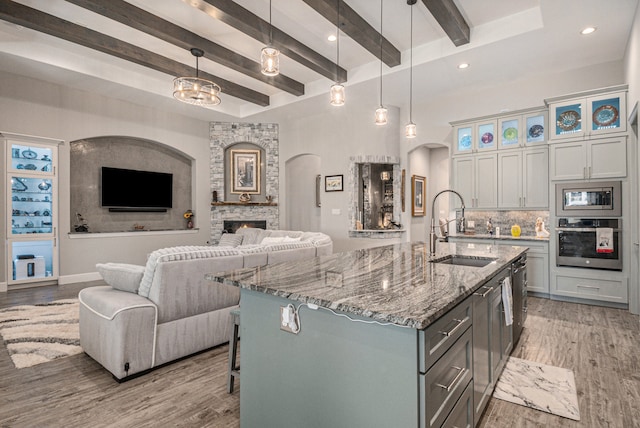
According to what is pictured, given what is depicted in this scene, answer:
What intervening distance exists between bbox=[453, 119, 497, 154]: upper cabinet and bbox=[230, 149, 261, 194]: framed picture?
454 centimetres

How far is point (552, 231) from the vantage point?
4711 mm

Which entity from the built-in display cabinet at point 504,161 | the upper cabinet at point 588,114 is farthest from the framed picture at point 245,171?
the upper cabinet at point 588,114

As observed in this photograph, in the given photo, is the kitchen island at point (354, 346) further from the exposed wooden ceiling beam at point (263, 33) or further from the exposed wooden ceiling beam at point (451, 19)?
the exposed wooden ceiling beam at point (263, 33)

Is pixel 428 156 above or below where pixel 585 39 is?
below

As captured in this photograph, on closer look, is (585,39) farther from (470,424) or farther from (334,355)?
(334,355)

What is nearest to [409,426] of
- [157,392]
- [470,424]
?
[470,424]

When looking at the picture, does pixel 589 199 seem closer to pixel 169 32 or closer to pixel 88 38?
pixel 169 32

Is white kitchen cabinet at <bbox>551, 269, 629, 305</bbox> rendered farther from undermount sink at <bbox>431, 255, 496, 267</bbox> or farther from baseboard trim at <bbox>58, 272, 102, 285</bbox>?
baseboard trim at <bbox>58, 272, 102, 285</bbox>

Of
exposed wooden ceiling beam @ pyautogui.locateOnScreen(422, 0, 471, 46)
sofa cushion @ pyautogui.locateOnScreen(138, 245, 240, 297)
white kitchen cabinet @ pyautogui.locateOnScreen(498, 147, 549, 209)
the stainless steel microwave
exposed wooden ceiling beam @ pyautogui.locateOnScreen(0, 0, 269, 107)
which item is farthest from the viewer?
white kitchen cabinet @ pyautogui.locateOnScreen(498, 147, 549, 209)

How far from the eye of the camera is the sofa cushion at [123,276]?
2.79 m

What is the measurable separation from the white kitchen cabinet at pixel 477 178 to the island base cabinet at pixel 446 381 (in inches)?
168

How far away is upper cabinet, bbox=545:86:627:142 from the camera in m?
4.27

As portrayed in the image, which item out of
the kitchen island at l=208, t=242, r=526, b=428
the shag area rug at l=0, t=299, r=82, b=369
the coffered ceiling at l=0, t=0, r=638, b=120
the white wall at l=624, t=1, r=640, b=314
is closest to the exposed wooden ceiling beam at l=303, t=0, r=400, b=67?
the coffered ceiling at l=0, t=0, r=638, b=120

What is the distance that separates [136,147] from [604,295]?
27.2ft
